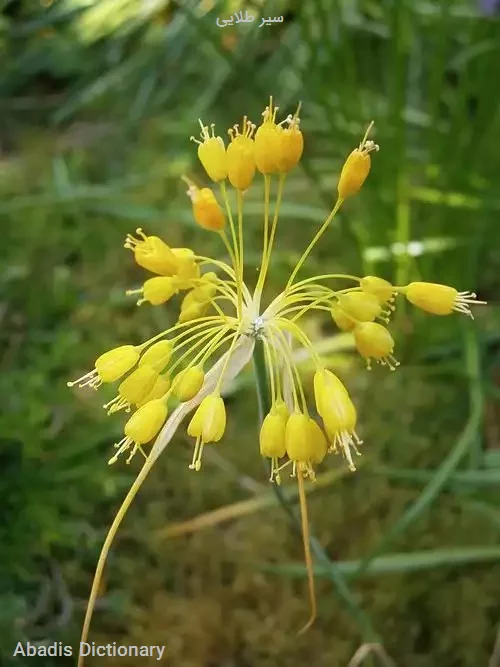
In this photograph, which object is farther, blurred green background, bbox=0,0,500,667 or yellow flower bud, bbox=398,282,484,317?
blurred green background, bbox=0,0,500,667

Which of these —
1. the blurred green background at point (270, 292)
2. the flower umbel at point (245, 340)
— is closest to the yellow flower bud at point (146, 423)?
the flower umbel at point (245, 340)

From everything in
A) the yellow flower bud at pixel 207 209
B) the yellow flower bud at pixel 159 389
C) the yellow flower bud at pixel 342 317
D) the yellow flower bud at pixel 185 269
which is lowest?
the yellow flower bud at pixel 159 389

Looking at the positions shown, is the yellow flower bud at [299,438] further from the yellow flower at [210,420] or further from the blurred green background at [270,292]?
the blurred green background at [270,292]

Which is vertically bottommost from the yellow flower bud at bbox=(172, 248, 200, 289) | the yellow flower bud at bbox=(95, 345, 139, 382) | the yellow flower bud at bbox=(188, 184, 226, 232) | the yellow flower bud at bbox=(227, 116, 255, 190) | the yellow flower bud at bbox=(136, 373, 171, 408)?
the yellow flower bud at bbox=(136, 373, 171, 408)

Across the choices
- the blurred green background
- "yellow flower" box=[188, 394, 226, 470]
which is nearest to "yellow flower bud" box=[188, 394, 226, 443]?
"yellow flower" box=[188, 394, 226, 470]

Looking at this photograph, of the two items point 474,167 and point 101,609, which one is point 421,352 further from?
point 101,609

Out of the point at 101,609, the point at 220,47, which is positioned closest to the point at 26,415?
the point at 101,609

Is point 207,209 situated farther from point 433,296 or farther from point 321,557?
point 321,557

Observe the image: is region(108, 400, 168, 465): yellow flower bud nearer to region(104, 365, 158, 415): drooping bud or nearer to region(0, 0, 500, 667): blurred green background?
region(104, 365, 158, 415): drooping bud
